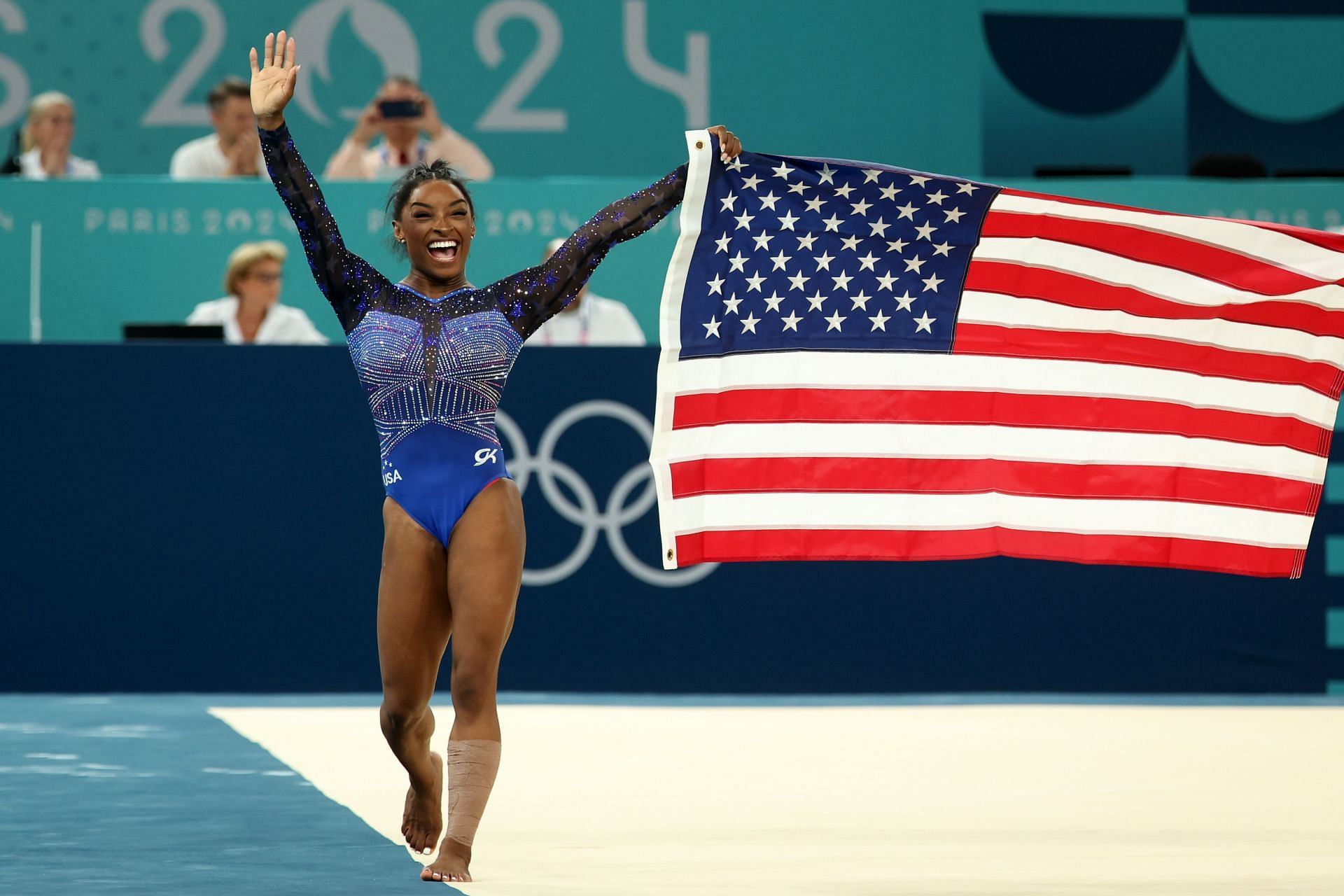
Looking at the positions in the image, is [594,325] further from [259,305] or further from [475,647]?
[475,647]

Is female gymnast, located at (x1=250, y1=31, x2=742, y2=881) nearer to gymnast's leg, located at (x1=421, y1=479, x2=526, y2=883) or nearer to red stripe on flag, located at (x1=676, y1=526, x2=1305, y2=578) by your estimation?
gymnast's leg, located at (x1=421, y1=479, x2=526, y2=883)

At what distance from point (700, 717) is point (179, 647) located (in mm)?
2543

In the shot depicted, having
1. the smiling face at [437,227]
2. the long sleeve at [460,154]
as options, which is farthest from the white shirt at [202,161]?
the smiling face at [437,227]

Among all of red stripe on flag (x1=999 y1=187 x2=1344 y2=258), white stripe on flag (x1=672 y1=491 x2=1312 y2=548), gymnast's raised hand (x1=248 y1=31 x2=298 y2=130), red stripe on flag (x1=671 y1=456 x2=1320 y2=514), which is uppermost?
gymnast's raised hand (x1=248 y1=31 x2=298 y2=130)

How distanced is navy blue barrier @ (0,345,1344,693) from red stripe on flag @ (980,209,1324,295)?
10.8 feet

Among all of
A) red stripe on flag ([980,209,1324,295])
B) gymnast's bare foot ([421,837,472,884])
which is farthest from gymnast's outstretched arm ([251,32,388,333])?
red stripe on flag ([980,209,1324,295])

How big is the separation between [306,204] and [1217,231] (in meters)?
3.09

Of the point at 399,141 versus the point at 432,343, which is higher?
the point at 399,141

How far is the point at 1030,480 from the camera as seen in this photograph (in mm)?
6926

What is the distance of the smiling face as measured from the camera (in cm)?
573


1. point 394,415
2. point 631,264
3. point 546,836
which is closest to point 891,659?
point 631,264

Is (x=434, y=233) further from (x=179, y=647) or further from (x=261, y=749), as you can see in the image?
(x=179, y=647)

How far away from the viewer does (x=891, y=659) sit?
32.9ft

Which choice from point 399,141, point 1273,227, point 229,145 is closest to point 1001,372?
point 1273,227
